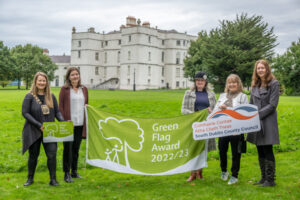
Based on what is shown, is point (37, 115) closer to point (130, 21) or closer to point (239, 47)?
point (239, 47)

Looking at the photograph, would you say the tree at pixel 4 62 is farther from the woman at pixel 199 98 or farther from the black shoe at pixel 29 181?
the woman at pixel 199 98

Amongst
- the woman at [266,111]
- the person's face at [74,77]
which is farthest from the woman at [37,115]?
the woman at [266,111]

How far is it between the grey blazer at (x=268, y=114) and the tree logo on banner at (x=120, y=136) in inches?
93.7

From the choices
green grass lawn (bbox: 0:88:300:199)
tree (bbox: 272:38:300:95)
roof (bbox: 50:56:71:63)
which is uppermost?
roof (bbox: 50:56:71:63)

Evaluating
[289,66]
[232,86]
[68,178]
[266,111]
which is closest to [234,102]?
[232,86]

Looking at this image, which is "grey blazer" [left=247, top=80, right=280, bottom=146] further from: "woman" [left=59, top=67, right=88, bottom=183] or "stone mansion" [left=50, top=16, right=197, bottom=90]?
"stone mansion" [left=50, top=16, right=197, bottom=90]

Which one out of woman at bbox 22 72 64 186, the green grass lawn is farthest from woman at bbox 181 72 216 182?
woman at bbox 22 72 64 186

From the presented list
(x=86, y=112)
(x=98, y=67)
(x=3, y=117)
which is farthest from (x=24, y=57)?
(x=86, y=112)

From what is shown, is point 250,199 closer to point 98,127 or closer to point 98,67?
point 98,127

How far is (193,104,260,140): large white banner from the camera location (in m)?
6.21

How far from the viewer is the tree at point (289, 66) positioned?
48078 millimetres

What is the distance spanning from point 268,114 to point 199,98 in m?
1.43

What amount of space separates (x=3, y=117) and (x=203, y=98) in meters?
10.5

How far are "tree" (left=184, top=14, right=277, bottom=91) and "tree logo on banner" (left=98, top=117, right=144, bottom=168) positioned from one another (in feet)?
130
